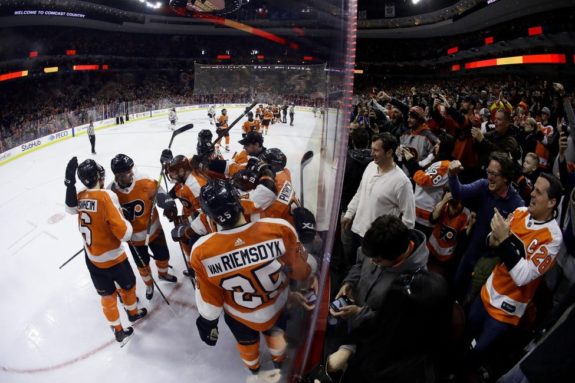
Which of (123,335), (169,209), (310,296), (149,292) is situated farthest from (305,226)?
(149,292)

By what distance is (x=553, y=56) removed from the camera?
14.9 meters

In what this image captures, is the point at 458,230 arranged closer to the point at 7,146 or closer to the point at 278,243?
the point at 278,243

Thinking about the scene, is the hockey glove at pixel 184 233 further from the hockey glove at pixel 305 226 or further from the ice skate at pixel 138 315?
the hockey glove at pixel 305 226

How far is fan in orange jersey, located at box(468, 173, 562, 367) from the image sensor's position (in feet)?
5.00

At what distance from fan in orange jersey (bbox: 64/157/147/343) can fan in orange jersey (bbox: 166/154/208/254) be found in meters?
0.52

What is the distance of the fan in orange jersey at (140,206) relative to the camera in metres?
2.88

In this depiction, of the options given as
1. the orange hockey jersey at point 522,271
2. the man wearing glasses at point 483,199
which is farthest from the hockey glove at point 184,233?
the orange hockey jersey at point 522,271

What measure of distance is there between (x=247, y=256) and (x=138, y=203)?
1.77 metres

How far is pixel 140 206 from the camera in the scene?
301 centimetres

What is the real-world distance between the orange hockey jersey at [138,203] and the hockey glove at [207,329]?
1541 millimetres

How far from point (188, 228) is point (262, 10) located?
23403 millimetres

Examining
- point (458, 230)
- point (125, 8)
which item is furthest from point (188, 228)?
point (125, 8)

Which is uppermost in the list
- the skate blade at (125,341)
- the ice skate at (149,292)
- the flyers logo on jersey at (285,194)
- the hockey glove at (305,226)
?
the hockey glove at (305,226)

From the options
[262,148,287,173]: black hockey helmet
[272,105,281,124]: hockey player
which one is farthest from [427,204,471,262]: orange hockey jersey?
[272,105,281,124]: hockey player
